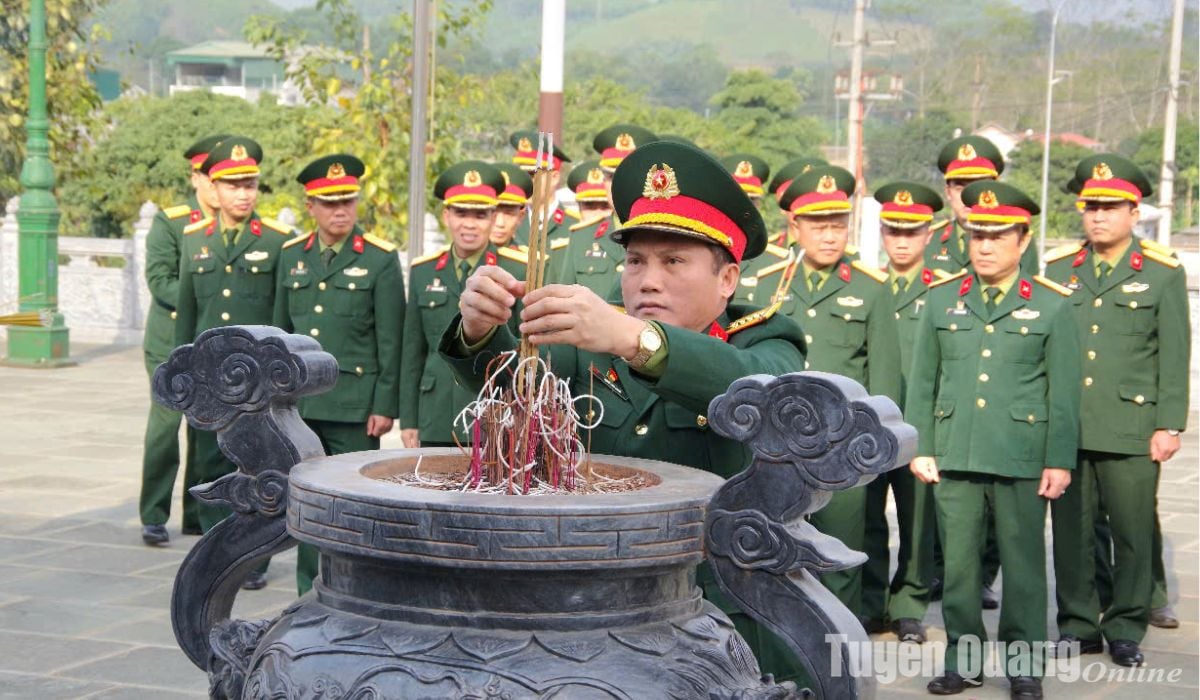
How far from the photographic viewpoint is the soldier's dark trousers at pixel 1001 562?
235 inches

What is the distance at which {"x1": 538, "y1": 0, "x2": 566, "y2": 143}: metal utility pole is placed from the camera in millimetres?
9492

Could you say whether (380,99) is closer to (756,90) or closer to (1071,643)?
(1071,643)

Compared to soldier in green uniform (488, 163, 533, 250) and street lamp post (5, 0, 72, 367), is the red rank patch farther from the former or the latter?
street lamp post (5, 0, 72, 367)

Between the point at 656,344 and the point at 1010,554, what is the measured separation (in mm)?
3568

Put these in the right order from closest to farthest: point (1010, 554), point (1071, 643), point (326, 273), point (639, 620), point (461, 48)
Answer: point (639, 620)
point (1010, 554)
point (1071, 643)
point (326, 273)
point (461, 48)

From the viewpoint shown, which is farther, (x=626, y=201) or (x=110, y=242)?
→ (x=110, y=242)

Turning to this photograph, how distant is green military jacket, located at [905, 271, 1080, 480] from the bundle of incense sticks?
11.6 ft

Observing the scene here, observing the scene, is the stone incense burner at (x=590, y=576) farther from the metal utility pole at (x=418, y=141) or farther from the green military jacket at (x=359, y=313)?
the metal utility pole at (x=418, y=141)

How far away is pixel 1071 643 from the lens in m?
6.68

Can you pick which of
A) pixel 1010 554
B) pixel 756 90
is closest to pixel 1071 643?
pixel 1010 554

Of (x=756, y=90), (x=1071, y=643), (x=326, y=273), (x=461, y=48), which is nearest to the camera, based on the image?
(x=1071, y=643)

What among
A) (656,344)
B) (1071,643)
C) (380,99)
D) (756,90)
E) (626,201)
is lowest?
(1071,643)

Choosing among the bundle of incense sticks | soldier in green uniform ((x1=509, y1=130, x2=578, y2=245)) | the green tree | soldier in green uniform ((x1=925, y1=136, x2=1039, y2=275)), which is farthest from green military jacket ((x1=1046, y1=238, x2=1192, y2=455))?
the green tree

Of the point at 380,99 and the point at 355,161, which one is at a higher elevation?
the point at 380,99
